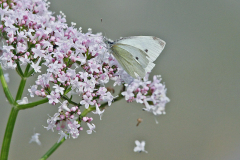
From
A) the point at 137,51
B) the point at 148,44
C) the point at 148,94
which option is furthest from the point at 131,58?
the point at 148,94

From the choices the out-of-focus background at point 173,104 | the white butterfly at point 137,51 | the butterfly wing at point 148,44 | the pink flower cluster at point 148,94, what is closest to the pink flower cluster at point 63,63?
the pink flower cluster at point 148,94

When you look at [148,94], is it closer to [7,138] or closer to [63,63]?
[63,63]

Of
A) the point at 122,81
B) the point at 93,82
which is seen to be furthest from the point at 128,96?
the point at 93,82

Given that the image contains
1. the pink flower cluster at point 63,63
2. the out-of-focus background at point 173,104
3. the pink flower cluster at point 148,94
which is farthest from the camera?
the out-of-focus background at point 173,104

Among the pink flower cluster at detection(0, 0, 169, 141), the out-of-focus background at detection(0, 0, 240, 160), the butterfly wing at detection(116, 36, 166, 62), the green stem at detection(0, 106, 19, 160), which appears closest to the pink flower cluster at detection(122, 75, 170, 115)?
the pink flower cluster at detection(0, 0, 169, 141)

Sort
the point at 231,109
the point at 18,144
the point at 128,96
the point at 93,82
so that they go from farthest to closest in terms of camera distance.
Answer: the point at 231,109, the point at 18,144, the point at 128,96, the point at 93,82

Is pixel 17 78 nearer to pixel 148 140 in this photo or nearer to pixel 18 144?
pixel 18 144

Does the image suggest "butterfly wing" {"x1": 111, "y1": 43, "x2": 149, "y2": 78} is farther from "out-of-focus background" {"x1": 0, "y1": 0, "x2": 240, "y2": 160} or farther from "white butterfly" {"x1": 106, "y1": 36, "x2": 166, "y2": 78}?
"out-of-focus background" {"x1": 0, "y1": 0, "x2": 240, "y2": 160}

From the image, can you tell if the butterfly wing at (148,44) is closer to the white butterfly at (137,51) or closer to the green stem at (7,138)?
the white butterfly at (137,51)
